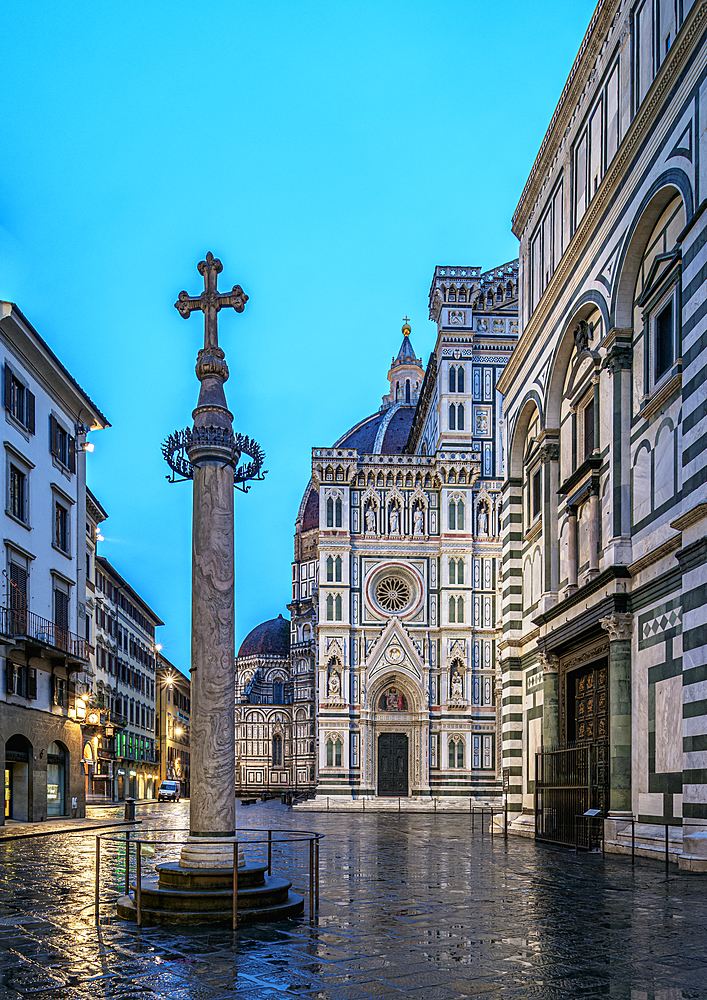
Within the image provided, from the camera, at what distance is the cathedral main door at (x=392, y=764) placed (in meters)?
58.6

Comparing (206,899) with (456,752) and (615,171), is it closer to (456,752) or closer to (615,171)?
(615,171)

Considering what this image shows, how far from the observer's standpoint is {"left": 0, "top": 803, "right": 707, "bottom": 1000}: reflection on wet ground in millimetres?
7934

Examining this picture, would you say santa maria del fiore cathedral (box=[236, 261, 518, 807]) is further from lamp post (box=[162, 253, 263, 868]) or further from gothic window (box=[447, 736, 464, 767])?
lamp post (box=[162, 253, 263, 868])

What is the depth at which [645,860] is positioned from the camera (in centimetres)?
1738

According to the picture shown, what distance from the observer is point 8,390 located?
31.7 meters

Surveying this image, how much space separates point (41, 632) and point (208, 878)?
79.1ft

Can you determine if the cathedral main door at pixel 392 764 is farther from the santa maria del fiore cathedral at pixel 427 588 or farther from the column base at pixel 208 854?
the column base at pixel 208 854

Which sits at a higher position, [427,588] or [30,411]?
[30,411]

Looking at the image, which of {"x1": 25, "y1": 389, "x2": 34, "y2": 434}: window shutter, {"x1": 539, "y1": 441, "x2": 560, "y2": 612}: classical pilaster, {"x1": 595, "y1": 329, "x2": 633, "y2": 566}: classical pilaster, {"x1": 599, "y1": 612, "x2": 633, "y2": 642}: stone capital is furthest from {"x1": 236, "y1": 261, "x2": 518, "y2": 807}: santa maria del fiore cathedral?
{"x1": 595, "y1": 329, "x2": 633, "y2": 566}: classical pilaster

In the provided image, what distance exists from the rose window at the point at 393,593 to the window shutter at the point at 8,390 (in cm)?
3246

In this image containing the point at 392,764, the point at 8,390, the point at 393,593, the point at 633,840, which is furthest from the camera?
the point at 393,593

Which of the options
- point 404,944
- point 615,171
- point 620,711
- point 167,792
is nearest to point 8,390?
point 615,171

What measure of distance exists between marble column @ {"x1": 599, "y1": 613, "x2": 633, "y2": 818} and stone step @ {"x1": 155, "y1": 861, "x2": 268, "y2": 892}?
9001 millimetres

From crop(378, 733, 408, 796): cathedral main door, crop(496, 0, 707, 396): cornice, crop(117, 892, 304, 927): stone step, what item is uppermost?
crop(496, 0, 707, 396): cornice
